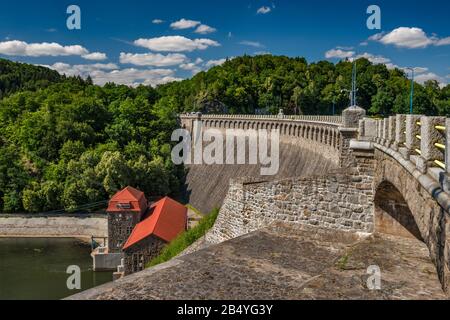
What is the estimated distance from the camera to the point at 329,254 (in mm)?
9289

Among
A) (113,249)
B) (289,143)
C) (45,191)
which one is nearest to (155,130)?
(45,191)

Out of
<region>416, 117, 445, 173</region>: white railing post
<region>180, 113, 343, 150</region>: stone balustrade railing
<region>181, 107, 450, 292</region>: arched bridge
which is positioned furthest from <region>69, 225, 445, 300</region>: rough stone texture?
<region>180, 113, 343, 150</region>: stone balustrade railing

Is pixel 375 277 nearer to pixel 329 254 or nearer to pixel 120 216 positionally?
pixel 329 254

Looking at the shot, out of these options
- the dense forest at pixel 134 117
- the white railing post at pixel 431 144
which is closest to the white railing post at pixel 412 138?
the white railing post at pixel 431 144

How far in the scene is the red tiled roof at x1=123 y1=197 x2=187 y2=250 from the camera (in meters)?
28.5

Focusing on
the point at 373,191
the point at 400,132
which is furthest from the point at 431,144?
the point at 373,191

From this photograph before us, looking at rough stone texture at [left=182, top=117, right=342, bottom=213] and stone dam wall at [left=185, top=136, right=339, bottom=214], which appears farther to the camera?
stone dam wall at [left=185, top=136, right=339, bottom=214]

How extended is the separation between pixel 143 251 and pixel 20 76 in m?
126

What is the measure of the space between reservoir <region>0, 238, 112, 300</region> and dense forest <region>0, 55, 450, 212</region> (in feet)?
20.9

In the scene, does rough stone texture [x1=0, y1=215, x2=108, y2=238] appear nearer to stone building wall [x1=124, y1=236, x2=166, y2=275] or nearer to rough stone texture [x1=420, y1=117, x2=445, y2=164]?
stone building wall [x1=124, y1=236, x2=166, y2=275]

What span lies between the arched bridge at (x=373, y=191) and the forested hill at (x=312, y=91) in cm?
5401

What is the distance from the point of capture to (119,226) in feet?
112

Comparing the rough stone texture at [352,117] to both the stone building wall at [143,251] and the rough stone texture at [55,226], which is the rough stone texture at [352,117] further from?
the rough stone texture at [55,226]

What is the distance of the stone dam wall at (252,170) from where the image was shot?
34531 mm
